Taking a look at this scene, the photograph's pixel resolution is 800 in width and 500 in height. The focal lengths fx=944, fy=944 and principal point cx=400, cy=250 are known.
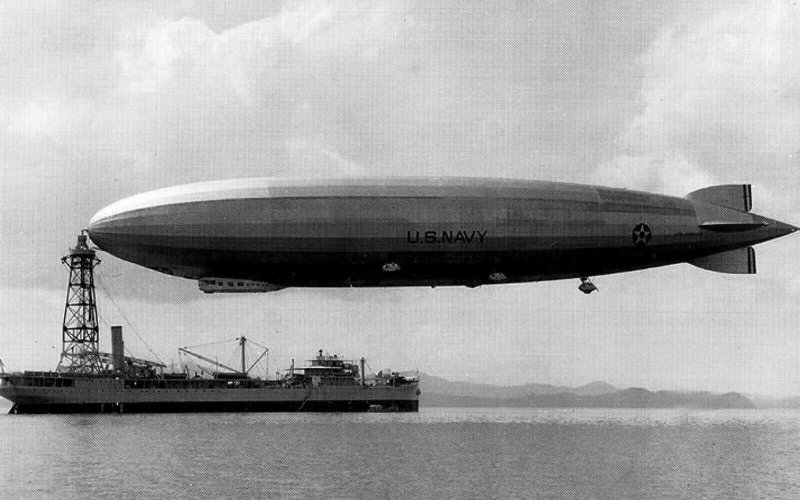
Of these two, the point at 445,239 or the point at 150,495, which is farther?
the point at 445,239

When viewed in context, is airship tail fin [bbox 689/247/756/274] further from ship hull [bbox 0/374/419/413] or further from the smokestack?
the smokestack

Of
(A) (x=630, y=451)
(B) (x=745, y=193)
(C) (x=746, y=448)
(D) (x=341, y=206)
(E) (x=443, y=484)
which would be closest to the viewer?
(E) (x=443, y=484)

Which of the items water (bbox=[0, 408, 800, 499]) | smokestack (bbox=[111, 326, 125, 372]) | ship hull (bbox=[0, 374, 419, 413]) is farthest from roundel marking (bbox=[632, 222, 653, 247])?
smokestack (bbox=[111, 326, 125, 372])

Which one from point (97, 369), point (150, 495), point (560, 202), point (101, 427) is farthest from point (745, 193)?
point (97, 369)

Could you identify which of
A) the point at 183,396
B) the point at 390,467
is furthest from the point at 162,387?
the point at 390,467

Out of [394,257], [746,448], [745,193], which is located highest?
[745,193]

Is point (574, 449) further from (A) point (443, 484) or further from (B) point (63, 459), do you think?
(B) point (63, 459)
